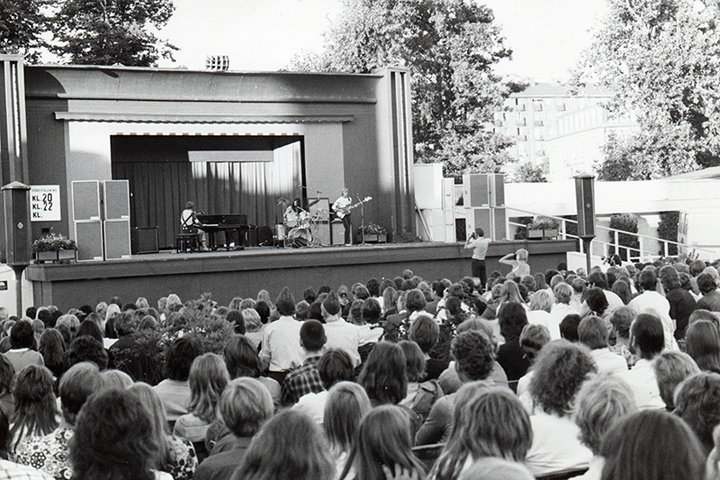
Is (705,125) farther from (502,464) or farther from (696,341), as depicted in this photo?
(502,464)

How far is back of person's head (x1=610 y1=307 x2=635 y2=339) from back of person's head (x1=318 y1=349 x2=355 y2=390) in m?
2.21

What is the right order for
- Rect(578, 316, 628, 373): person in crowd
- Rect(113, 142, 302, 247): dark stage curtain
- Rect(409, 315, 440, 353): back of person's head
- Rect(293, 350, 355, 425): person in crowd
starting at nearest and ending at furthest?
Rect(293, 350, 355, 425): person in crowd → Rect(578, 316, 628, 373): person in crowd → Rect(409, 315, 440, 353): back of person's head → Rect(113, 142, 302, 247): dark stage curtain

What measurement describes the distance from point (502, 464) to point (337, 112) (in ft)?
60.9

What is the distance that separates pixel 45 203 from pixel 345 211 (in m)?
5.97

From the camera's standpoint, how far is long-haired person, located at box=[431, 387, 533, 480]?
298cm

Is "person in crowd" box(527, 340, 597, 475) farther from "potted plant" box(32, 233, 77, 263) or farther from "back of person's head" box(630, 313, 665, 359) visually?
"potted plant" box(32, 233, 77, 263)

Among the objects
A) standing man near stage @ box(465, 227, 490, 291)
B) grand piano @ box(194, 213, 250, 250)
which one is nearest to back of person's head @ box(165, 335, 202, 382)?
standing man near stage @ box(465, 227, 490, 291)

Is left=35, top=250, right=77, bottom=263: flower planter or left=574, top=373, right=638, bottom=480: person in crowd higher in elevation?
left=35, top=250, right=77, bottom=263: flower planter

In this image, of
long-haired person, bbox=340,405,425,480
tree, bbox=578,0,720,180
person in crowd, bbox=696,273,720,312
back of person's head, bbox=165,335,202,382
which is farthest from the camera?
tree, bbox=578,0,720,180

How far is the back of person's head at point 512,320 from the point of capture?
639 centimetres

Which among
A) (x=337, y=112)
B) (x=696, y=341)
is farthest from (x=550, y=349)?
(x=337, y=112)

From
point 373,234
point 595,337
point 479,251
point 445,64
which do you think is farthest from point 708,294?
point 445,64

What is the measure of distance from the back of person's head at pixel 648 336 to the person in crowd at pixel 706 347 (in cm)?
21

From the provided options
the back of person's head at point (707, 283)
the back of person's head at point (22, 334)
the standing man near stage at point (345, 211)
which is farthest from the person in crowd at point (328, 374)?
the standing man near stage at point (345, 211)
